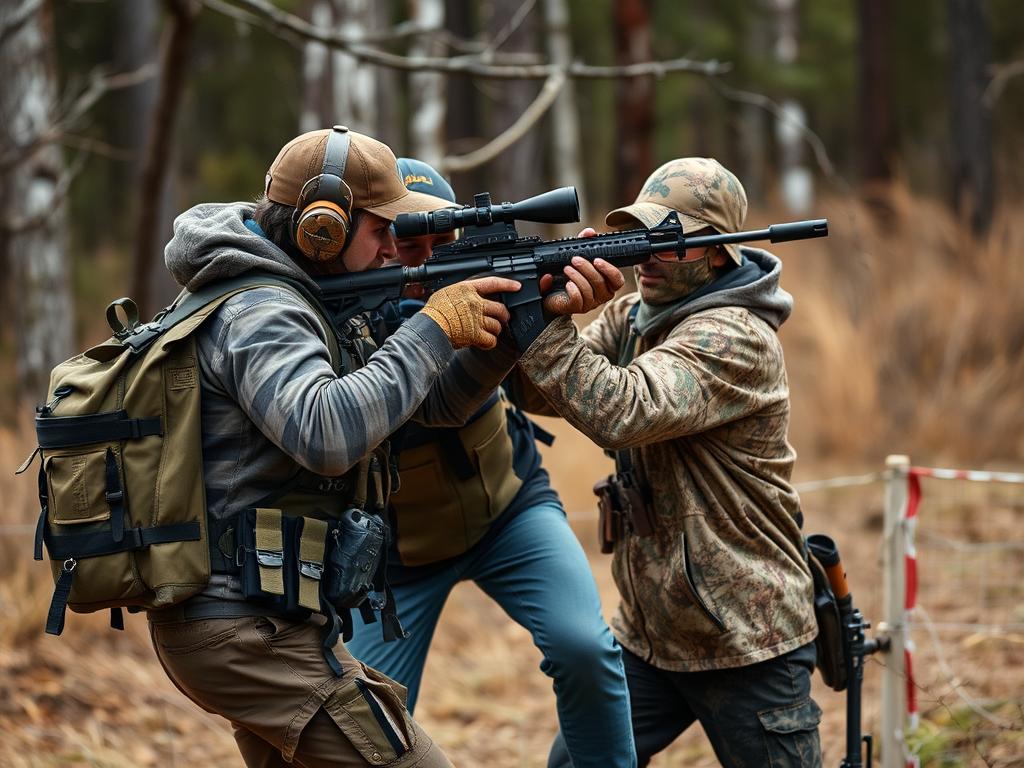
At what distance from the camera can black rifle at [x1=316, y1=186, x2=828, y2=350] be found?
9.25 feet

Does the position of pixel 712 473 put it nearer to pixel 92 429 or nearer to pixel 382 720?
pixel 382 720

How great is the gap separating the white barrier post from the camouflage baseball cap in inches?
58.9

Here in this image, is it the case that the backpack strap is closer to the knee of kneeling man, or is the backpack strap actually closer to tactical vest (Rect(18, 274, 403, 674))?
tactical vest (Rect(18, 274, 403, 674))

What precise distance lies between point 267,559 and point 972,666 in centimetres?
413

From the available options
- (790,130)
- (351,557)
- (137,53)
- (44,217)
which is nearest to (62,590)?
(351,557)

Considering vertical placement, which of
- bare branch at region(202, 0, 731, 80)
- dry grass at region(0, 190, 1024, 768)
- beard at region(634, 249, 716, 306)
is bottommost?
dry grass at region(0, 190, 1024, 768)

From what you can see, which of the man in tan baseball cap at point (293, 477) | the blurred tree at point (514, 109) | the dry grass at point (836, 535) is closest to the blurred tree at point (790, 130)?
the blurred tree at point (514, 109)

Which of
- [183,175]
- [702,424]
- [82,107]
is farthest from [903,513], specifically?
[183,175]

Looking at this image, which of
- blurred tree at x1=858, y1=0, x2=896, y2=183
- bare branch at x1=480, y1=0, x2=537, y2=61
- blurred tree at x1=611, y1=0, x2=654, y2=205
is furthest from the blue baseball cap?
blurred tree at x1=858, y1=0, x2=896, y2=183

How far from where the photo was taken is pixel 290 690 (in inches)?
101

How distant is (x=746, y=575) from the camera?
3070mm

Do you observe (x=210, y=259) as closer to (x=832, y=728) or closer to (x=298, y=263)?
(x=298, y=263)

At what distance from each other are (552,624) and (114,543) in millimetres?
1251

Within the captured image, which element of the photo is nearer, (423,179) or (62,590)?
(62,590)
